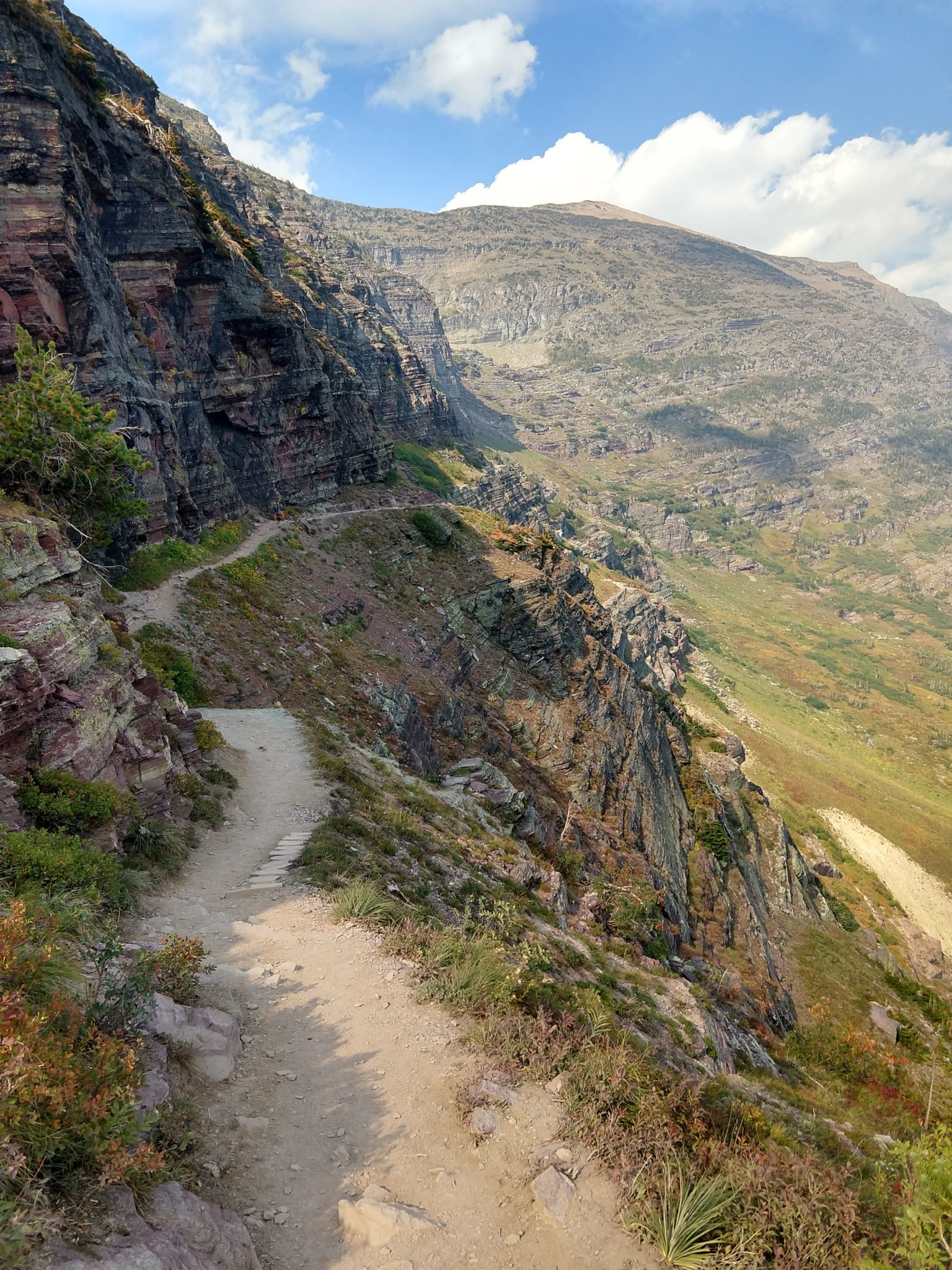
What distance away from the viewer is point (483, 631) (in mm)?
42219

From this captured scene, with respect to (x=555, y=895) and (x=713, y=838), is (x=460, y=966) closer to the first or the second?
(x=555, y=895)

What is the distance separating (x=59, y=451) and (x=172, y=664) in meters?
8.43

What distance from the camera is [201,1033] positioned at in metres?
7.47

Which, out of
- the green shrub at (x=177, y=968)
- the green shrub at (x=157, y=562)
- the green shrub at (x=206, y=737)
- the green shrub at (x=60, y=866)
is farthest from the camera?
the green shrub at (x=157, y=562)

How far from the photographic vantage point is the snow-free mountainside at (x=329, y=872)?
5.84 meters

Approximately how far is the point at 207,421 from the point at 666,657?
9521cm

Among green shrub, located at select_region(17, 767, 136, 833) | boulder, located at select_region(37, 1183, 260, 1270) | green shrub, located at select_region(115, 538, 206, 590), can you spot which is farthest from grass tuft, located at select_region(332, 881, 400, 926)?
green shrub, located at select_region(115, 538, 206, 590)

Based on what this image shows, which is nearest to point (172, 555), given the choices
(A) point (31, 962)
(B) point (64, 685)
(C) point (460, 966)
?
(B) point (64, 685)

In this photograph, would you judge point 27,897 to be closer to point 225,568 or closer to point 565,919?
point 565,919

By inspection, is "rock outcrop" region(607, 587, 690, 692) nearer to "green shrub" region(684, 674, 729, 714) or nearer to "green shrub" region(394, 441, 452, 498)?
"green shrub" region(684, 674, 729, 714)

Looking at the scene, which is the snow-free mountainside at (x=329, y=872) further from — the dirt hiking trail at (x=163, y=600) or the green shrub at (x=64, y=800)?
the dirt hiking trail at (x=163, y=600)

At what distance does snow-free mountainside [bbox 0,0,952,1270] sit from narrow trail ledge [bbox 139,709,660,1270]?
0.04 meters

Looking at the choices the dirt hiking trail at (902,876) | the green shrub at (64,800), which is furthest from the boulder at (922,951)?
the green shrub at (64,800)

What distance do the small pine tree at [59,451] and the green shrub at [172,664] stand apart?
15.2ft
